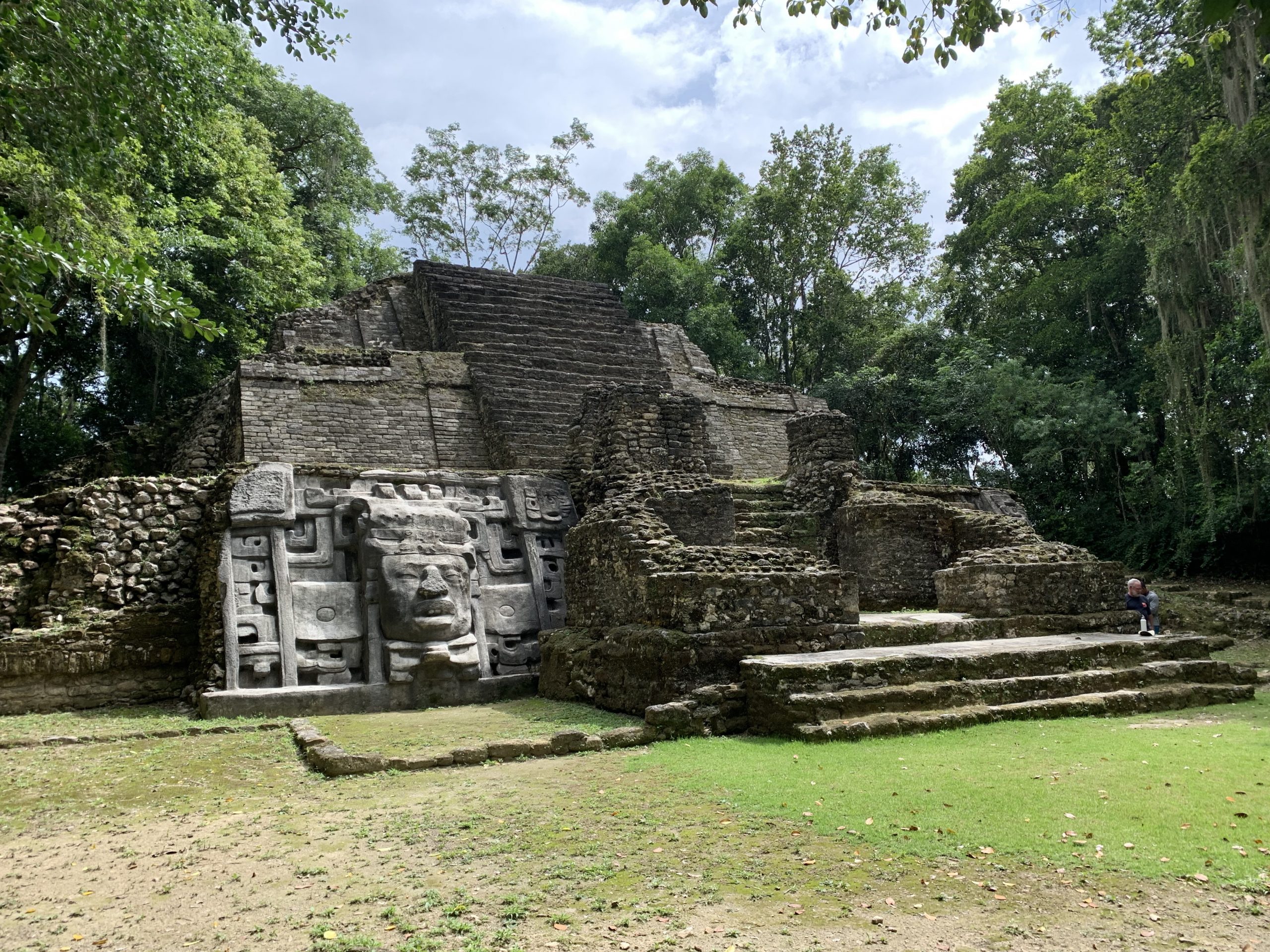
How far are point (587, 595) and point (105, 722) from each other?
4244 millimetres

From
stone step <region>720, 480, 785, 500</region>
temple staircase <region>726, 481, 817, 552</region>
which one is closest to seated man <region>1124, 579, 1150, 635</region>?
temple staircase <region>726, 481, 817, 552</region>

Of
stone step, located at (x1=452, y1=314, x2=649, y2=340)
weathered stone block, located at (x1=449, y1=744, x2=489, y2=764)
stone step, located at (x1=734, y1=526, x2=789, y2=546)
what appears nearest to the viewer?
weathered stone block, located at (x1=449, y1=744, x2=489, y2=764)

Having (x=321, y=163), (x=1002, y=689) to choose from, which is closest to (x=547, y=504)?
(x=1002, y=689)

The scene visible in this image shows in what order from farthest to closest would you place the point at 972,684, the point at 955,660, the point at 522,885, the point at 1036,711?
1. the point at 955,660
2. the point at 972,684
3. the point at 1036,711
4. the point at 522,885

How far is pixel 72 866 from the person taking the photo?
3898mm

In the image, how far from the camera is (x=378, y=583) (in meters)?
8.41

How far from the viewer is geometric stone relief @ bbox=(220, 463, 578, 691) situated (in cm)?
Answer: 814

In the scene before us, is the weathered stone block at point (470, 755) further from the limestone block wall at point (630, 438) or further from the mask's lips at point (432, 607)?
the limestone block wall at point (630, 438)

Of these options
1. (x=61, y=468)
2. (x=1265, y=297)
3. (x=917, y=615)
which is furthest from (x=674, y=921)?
(x=61, y=468)

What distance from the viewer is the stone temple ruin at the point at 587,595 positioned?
6.89 metres

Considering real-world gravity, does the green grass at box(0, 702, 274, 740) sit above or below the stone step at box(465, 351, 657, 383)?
below

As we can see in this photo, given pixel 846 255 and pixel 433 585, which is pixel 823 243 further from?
pixel 433 585

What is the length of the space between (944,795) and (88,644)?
7.62m

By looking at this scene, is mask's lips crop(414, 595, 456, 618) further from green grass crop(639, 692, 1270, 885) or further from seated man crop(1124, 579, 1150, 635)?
seated man crop(1124, 579, 1150, 635)
